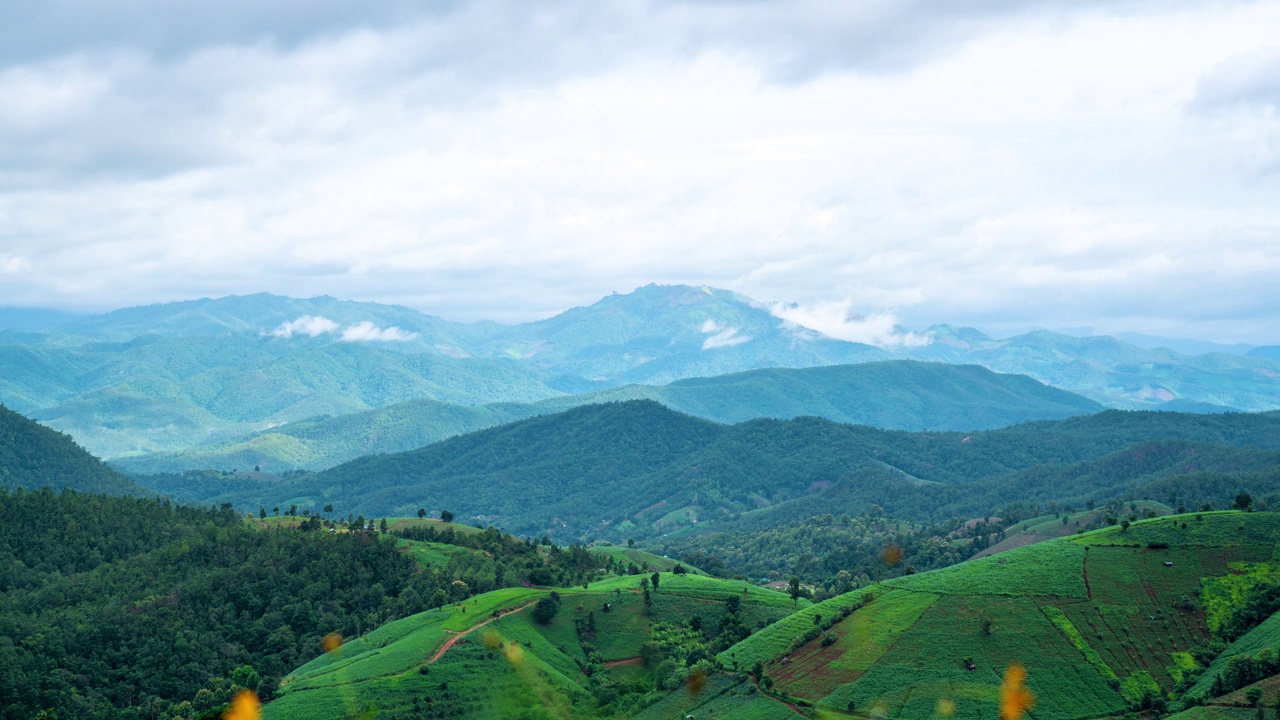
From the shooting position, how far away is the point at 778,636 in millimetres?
149250

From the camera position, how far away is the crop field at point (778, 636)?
144 m

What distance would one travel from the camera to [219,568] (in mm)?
188750

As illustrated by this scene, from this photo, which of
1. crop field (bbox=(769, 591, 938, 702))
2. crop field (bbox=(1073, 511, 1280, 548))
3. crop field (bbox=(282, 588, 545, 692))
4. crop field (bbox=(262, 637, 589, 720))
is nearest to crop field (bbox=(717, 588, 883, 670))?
crop field (bbox=(769, 591, 938, 702))

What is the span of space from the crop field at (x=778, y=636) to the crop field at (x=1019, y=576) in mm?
9324

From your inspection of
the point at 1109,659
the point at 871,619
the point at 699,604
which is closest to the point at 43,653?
the point at 699,604

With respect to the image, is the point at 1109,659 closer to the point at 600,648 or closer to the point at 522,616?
the point at 600,648

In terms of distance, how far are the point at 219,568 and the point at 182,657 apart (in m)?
31.6

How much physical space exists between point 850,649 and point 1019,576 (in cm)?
3085

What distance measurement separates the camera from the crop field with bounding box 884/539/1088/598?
486ft

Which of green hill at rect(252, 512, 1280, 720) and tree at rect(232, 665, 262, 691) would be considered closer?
green hill at rect(252, 512, 1280, 720)

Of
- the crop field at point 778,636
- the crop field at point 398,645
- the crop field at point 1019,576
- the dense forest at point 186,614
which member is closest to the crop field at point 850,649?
the crop field at point 778,636

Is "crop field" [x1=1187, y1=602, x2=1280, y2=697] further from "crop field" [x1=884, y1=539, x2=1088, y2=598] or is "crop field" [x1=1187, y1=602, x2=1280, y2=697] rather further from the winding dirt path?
the winding dirt path

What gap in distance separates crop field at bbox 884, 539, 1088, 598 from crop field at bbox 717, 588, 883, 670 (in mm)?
9324

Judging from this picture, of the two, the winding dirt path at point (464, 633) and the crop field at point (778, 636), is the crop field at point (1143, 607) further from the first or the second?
the winding dirt path at point (464, 633)
